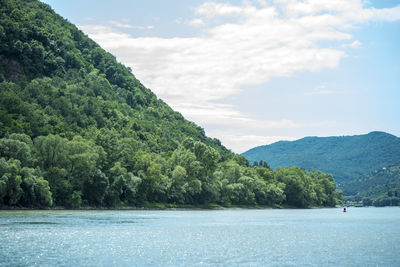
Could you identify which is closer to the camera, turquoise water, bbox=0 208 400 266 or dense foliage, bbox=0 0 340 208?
turquoise water, bbox=0 208 400 266

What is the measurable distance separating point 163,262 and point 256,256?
9.64 meters

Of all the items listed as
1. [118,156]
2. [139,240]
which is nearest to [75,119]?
[118,156]

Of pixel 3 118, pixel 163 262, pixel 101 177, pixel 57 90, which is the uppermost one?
pixel 57 90

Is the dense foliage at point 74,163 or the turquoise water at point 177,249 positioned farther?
the dense foliage at point 74,163

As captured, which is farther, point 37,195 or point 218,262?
point 37,195

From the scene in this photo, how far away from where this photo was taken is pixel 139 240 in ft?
194

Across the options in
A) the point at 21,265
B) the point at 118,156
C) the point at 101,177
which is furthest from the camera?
the point at 118,156

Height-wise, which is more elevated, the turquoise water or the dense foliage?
the dense foliage

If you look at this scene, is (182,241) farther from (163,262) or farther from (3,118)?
(3,118)

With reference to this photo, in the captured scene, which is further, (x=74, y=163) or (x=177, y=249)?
(x=74, y=163)

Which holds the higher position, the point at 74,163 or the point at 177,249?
the point at 74,163

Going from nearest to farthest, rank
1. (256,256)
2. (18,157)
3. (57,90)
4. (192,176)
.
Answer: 1. (256,256)
2. (18,157)
3. (192,176)
4. (57,90)

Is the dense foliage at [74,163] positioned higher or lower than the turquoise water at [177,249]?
higher

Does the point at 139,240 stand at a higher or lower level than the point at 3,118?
lower
